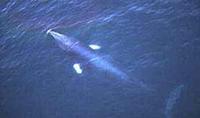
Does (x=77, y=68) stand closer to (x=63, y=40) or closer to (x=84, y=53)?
(x=84, y=53)

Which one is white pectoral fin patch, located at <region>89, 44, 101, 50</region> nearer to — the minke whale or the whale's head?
the minke whale

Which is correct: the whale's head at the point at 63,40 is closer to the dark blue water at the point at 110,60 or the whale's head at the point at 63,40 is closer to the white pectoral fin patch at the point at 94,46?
the dark blue water at the point at 110,60

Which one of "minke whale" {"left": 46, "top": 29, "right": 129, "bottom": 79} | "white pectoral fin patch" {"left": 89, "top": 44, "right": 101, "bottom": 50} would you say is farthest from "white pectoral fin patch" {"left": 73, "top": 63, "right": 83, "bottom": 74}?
"white pectoral fin patch" {"left": 89, "top": 44, "right": 101, "bottom": 50}

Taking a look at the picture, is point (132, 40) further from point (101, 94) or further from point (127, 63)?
point (101, 94)

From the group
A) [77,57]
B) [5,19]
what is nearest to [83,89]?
[77,57]

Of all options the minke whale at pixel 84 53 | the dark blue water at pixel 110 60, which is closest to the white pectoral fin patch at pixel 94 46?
the minke whale at pixel 84 53

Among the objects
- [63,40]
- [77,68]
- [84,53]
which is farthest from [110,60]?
[63,40]
